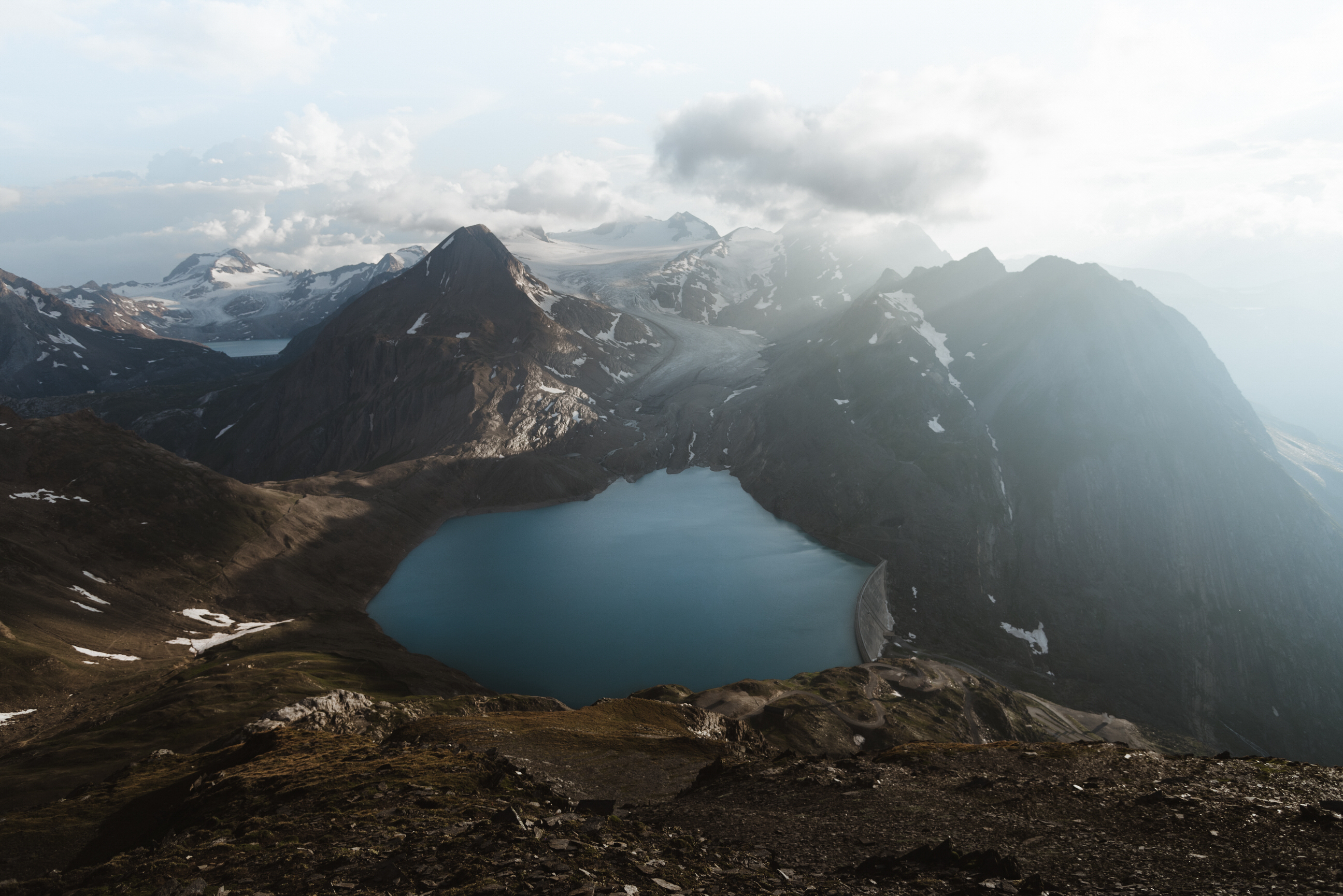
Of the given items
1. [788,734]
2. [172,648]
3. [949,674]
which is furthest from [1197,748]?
[172,648]

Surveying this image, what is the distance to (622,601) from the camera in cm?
11769

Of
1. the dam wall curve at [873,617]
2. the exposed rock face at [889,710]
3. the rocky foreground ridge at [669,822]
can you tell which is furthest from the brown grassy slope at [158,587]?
the dam wall curve at [873,617]

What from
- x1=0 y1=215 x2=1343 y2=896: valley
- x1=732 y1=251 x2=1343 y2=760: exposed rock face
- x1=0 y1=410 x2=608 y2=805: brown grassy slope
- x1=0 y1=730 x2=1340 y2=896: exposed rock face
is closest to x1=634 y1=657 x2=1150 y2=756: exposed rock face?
x1=0 y1=215 x2=1343 y2=896: valley

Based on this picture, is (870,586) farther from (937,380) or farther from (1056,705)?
(937,380)

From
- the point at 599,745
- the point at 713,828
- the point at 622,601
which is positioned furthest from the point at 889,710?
the point at 713,828

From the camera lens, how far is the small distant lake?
317 ft

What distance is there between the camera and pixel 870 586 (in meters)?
128

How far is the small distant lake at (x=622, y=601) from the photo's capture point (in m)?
96.5

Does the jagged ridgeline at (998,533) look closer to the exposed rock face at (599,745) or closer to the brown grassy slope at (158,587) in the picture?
the brown grassy slope at (158,587)

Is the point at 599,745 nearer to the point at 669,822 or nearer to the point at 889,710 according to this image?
the point at 669,822

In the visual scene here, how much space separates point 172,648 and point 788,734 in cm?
8432

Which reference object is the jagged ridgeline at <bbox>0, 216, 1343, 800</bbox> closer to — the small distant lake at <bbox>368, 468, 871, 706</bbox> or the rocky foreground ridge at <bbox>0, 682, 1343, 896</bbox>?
the small distant lake at <bbox>368, 468, 871, 706</bbox>

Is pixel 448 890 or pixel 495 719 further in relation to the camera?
pixel 495 719

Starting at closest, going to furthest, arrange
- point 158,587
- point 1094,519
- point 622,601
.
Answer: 1. point 158,587
2. point 622,601
3. point 1094,519
